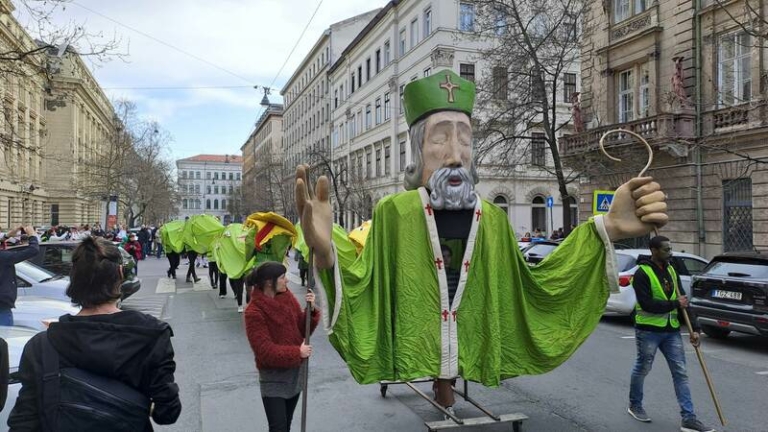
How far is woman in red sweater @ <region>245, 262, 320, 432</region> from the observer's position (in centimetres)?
384

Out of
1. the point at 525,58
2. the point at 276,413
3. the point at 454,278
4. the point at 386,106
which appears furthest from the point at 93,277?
the point at 386,106

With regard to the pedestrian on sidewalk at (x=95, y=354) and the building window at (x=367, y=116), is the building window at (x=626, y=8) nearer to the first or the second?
the pedestrian on sidewalk at (x=95, y=354)

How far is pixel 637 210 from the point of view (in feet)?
14.1

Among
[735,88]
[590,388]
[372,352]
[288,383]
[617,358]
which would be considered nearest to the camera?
[288,383]

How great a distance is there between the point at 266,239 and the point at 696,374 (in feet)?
21.5

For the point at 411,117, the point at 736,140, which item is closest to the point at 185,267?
the point at 736,140

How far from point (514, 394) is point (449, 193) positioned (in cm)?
302

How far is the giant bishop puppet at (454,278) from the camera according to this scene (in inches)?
172

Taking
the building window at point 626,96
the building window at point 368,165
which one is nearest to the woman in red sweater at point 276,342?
the building window at point 626,96

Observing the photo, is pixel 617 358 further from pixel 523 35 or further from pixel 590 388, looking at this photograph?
pixel 523 35

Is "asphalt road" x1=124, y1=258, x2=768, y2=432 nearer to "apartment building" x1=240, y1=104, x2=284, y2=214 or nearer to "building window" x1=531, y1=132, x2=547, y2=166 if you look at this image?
"building window" x1=531, y1=132, x2=547, y2=166

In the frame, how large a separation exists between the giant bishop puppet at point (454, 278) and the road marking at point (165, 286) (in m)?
13.2

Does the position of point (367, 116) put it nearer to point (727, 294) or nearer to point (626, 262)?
point (626, 262)

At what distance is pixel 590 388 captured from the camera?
667 cm
